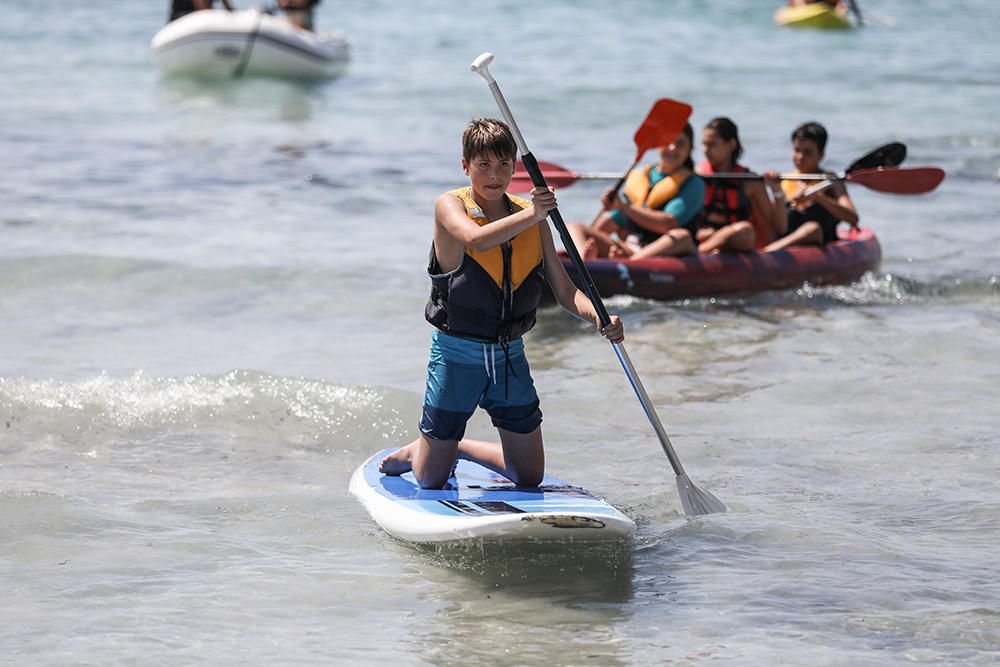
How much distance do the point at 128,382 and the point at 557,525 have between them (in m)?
2.83

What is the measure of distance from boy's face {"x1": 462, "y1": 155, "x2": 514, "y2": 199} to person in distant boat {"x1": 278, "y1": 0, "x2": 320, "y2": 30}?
1635 cm

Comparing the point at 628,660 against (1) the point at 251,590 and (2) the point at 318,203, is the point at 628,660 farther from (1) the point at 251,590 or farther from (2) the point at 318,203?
(2) the point at 318,203

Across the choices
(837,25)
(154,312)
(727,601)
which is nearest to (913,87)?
(837,25)

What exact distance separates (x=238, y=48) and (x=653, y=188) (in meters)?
11.6

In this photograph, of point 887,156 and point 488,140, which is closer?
point 488,140

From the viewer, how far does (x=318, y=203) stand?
11297 millimetres

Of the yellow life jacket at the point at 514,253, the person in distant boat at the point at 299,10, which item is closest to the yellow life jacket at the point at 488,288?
the yellow life jacket at the point at 514,253

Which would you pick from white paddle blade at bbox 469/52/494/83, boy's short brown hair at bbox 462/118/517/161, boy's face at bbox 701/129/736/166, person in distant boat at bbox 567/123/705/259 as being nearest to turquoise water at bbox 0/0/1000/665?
person in distant boat at bbox 567/123/705/259

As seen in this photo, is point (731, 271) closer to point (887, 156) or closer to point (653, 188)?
point (653, 188)

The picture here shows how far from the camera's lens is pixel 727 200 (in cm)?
842

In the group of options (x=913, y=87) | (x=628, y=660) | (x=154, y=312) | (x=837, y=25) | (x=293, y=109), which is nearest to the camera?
(x=628, y=660)

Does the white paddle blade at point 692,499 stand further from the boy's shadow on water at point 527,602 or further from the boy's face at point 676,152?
the boy's face at point 676,152

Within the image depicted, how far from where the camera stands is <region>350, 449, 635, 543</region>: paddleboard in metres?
4.12

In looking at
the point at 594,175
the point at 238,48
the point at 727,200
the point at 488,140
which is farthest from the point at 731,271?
the point at 238,48
